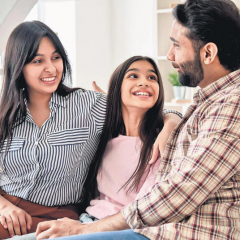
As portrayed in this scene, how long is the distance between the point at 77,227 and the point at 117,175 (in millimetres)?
346

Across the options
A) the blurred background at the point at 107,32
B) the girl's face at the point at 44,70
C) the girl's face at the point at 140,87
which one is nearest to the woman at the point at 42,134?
the girl's face at the point at 44,70

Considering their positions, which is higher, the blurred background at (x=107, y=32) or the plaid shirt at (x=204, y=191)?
the blurred background at (x=107, y=32)

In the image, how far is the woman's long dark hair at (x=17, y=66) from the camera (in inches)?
63.7

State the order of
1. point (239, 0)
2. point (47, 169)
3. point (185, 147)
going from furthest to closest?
point (239, 0) < point (47, 169) < point (185, 147)

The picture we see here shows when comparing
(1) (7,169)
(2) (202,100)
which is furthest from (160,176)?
(1) (7,169)

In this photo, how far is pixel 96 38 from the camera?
158 inches

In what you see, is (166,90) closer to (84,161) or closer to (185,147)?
(84,161)

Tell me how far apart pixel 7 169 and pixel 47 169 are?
17cm

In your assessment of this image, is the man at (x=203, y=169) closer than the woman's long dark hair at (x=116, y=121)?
Yes

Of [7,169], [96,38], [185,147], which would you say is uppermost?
[96,38]

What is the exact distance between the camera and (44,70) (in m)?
1.65

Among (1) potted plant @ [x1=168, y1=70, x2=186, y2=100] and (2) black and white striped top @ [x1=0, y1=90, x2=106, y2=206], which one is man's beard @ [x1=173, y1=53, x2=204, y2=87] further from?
(1) potted plant @ [x1=168, y1=70, x2=186, y2=100]

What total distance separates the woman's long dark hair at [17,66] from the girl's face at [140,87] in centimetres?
27

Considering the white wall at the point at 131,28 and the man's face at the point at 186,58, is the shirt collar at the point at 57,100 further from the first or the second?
the white wall at the point at 131,28
